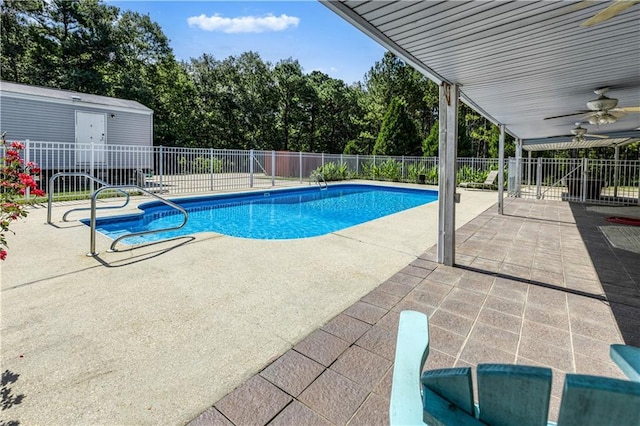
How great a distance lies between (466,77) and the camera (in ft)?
13.8

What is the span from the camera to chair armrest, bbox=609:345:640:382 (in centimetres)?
86

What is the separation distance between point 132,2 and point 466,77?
27440mm

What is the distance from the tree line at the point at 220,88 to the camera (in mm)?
20391

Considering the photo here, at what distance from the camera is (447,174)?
13.8 ft

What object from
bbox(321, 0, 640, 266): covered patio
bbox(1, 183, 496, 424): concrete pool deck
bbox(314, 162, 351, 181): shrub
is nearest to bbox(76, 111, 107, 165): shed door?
bbox(314, 162, 351, 181): shrub

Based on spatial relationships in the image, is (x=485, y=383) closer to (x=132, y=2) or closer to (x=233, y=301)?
(x=233, y=301)

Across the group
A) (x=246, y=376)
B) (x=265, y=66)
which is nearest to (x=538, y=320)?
(x=246, y=376)

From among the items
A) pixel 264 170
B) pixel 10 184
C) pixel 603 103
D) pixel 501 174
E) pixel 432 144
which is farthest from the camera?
pixel 432 144

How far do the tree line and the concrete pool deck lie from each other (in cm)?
1661

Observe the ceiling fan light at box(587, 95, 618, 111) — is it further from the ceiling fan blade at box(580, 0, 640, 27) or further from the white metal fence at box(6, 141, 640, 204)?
the white metal fence at box(6, 141, 640, 204)

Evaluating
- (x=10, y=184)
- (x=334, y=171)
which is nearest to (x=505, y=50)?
(x=10, y=184)

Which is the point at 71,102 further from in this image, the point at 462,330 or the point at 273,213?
the point at 462,330

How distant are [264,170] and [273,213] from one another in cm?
549

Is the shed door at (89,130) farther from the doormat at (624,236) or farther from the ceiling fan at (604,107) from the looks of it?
the doormat at (624,236)
